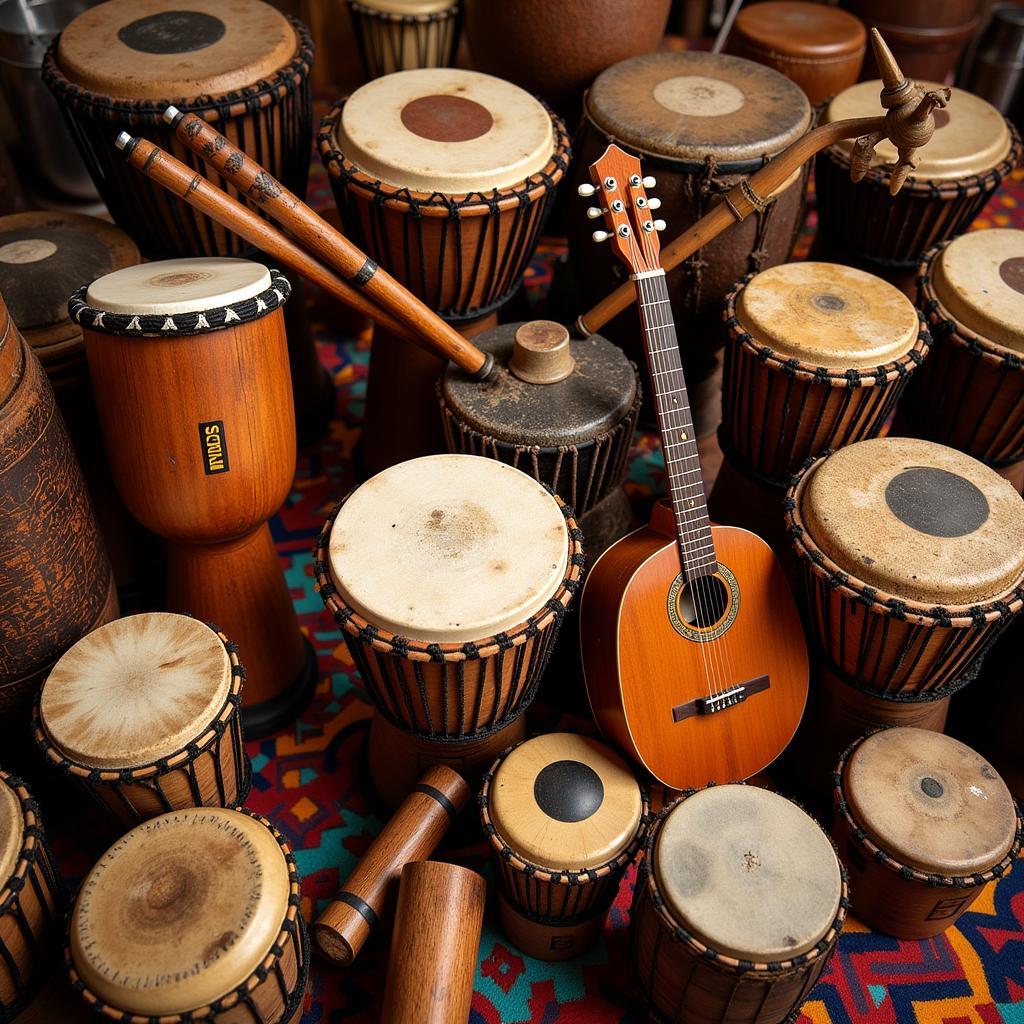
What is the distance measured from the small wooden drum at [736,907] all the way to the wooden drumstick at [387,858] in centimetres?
46

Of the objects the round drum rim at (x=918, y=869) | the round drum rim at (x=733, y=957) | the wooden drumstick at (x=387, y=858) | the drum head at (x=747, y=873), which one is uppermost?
the drum head at (x=747, y=873)

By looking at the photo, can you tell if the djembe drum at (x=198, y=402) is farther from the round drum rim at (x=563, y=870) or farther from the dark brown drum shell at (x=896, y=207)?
the dark brown drum shell at (x=896, y=207)

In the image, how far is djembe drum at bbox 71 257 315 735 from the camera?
1.91 m

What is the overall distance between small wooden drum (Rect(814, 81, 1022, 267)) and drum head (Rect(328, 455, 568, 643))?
1577mm

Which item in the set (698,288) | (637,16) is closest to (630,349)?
(698,288)

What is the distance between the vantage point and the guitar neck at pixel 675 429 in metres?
2.20

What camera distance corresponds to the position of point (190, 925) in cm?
166

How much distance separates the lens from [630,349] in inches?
122

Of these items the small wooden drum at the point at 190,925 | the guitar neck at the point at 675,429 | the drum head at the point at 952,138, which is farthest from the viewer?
the drum head at the point at 952,138

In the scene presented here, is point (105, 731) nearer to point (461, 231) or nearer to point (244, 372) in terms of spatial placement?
point (244, 372)

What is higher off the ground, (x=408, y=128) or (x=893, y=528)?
(x=408, y=128)

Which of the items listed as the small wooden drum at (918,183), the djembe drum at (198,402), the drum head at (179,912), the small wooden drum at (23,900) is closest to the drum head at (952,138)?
the small wooden drum at (918,183)

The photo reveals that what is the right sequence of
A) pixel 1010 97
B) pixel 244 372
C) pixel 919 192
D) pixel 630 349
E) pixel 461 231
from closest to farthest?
1. pixel 244 372
2. pixel 461 231
3. pixel 919 192
4. pixel 630 349
5. pixel 1010 97

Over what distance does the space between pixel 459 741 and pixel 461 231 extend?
1.25 m
